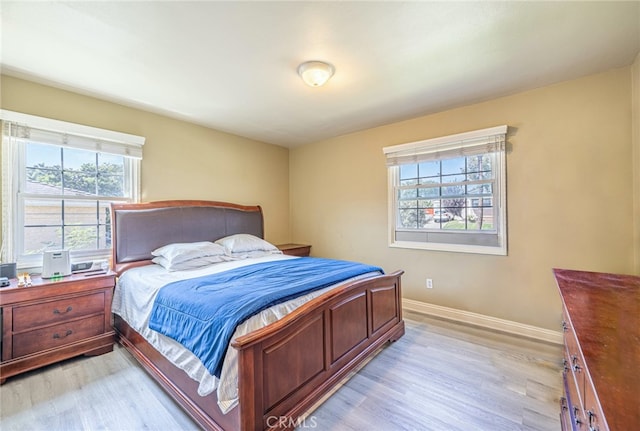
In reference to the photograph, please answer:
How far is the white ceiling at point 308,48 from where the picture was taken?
5.50 feet

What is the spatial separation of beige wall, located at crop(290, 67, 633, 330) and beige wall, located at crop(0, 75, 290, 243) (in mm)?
1912

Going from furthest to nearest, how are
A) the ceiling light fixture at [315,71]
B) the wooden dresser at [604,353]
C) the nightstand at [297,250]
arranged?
the nightstand at [297,250] < the ceiling light fixture at [315,71] < the wooden dresser at [604,353]

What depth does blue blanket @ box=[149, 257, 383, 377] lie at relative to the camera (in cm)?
148

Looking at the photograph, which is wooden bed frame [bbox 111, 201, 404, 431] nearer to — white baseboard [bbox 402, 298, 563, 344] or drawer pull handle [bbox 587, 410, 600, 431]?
white baseboard [bbox 402, 298, 563, 344]

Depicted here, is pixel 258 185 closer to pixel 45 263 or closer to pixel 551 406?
pixel 45 263

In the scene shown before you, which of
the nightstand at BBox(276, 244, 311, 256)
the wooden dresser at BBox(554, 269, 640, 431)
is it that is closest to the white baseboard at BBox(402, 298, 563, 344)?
the wooden dresser at BBox(554, 269, 640, 431)

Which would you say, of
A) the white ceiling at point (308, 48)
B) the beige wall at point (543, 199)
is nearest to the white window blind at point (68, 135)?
the white ceiling at point (308, 48)

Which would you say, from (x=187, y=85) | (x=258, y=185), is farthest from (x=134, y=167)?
(x=258, y=185)

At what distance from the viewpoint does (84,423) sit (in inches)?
65.9

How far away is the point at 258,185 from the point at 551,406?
4135 millimetres

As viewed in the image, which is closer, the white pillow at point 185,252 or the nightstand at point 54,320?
the nightstand at point 54,320

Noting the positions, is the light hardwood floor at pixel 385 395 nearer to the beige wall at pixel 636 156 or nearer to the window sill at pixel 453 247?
the window sill at pixel 453 247

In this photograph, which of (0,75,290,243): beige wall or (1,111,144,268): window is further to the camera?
(0,75,290,243): beige wall

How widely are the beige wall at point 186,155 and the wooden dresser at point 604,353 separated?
382 cm
